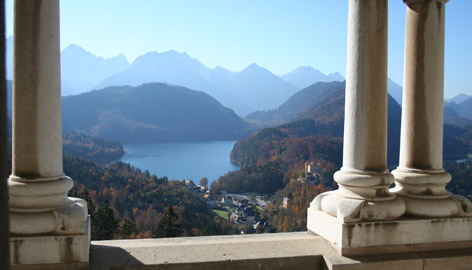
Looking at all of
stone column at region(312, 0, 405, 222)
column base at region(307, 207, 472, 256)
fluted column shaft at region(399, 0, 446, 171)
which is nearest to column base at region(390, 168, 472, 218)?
column base at region(307, 207, 472, 256)

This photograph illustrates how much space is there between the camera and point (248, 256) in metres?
12.0

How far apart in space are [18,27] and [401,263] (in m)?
13.2

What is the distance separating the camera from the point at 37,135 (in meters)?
11.2

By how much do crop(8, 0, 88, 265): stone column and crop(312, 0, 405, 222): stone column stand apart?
27.4ft

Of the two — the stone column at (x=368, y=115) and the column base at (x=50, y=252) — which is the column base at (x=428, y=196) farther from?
the column base at (x=50, y=252)

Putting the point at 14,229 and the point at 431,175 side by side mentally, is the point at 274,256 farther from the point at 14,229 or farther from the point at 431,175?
the point at 14,229

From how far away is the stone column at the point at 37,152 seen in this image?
10.8m

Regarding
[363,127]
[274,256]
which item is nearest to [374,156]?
[363,127]

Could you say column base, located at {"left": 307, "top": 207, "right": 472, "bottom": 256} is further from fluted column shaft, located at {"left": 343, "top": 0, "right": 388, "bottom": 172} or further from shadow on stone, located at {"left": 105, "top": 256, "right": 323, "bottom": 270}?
fluted column shaft, located at {"left": 343, "top": 0, "right": 388, "bottom": 172}

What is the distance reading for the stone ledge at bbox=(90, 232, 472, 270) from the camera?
11.6 meters

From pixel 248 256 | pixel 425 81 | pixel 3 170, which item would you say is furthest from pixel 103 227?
pixel 3 170

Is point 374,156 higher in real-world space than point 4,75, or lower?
lower

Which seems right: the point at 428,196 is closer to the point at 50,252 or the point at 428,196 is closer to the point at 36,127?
the point at 50,252

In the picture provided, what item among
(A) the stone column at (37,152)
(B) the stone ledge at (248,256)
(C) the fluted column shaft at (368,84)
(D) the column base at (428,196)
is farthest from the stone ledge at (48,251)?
(D) the column base at (428,196)
